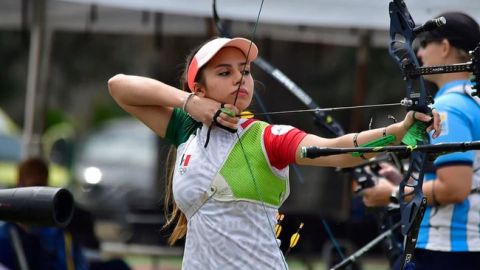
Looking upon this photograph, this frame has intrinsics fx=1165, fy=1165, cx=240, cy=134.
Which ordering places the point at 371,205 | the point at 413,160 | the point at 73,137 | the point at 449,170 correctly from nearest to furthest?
the point at 413,160, the point at 449,170, the point at 371,205, the point at 73,137

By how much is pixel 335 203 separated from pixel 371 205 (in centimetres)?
1163

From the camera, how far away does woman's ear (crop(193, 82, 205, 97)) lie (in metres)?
3.95

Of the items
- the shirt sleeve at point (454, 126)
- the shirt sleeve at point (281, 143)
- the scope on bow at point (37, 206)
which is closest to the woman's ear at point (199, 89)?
the shirt sleeve at point (281, 143)

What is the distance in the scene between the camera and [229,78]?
389cm

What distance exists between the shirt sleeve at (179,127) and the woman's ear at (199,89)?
127mm

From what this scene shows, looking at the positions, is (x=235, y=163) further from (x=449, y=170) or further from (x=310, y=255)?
(x=310, y=255)

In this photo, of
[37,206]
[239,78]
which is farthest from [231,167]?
[37,206]

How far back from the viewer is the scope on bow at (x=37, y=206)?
12.1 feet

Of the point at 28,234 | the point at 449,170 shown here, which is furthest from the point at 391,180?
the point at 28,234

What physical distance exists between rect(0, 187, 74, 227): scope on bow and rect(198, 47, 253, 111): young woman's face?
1.96ft

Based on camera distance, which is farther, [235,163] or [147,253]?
[147,253]

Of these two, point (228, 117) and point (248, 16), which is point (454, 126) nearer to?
point (228, 117)

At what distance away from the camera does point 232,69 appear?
3.90 metres

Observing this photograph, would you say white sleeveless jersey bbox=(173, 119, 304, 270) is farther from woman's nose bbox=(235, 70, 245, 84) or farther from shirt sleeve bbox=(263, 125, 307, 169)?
woman's nose bbox=(235, 70, 245, 84)
